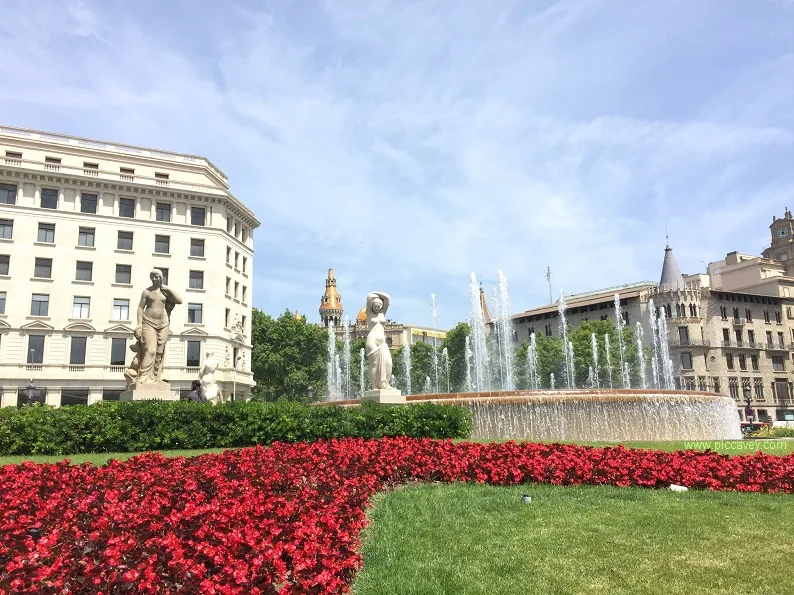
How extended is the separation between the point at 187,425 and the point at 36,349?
35518 millimetres

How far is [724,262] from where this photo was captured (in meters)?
82.4

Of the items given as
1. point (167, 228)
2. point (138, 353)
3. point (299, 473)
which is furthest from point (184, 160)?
point (299, 473)

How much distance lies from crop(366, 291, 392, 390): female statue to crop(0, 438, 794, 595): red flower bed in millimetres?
4105

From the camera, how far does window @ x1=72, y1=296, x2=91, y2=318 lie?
43.3 meters

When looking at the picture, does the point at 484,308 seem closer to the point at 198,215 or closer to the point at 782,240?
the point at 782,240

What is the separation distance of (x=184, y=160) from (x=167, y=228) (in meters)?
7.00

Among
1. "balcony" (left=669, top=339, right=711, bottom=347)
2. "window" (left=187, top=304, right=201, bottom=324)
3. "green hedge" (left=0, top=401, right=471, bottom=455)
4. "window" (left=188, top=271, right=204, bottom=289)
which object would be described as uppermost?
"window" (left=188, top=271, right=204, bottom=289)

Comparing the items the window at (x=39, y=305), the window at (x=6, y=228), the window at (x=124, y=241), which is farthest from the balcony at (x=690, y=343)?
the window at (x=6, y=228)

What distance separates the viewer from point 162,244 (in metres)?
47.3

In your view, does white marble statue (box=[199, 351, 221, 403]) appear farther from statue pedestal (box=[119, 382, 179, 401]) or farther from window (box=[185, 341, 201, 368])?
window (box=[185, 341, 201, 368])

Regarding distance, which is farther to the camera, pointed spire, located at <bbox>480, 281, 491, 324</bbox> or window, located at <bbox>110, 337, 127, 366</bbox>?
pointed spire, located at <bbox>480, 281, 491, 324</bbox>

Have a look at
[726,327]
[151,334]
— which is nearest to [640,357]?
[726,327]

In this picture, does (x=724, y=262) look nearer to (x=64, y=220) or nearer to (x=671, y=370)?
(x=671, y=370)

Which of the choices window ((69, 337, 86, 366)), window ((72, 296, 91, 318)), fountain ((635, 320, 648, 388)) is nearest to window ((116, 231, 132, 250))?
window ((72, 296, 91, 318))
